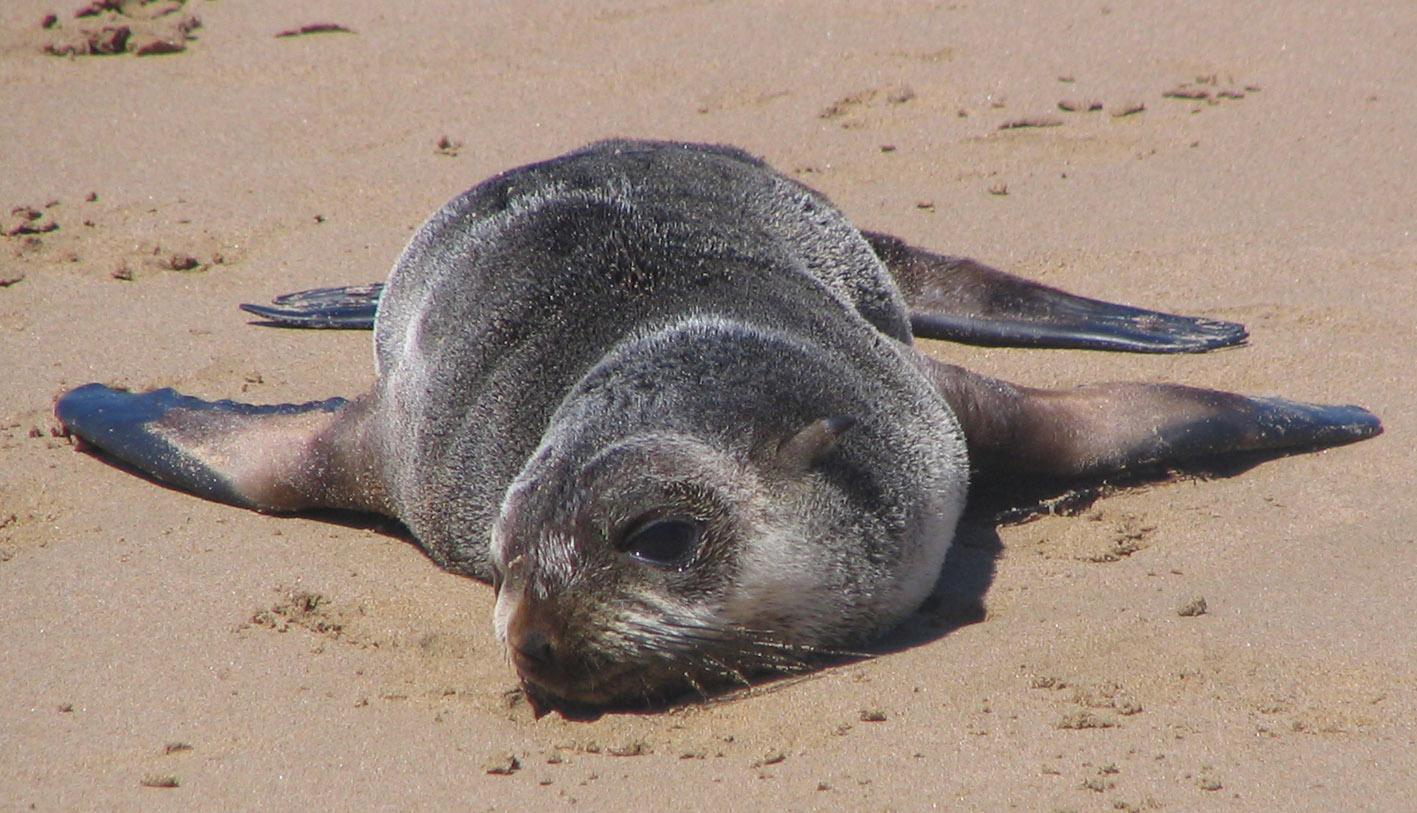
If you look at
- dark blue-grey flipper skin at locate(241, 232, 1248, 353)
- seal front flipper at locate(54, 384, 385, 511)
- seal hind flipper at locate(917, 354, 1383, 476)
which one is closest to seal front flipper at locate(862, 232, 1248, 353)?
dark blue-grey flipper skin at locate(241, 232, 1248, 353)

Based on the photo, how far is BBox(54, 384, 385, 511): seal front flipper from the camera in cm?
482

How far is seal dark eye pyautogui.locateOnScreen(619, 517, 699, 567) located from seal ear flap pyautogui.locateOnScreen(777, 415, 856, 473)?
1.02 ft

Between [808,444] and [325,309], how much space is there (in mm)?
3135

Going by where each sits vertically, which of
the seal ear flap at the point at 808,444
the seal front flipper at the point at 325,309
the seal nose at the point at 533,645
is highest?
the seal ear flap at the point at 808,444

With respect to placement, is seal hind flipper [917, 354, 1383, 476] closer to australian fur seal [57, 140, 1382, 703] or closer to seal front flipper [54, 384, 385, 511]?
australian fur seal [57, 140, 1382, 703]

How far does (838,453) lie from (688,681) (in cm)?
65

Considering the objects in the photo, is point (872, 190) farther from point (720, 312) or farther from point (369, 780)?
point (369, 780)

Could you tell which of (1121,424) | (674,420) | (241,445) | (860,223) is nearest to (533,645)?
(674,420)

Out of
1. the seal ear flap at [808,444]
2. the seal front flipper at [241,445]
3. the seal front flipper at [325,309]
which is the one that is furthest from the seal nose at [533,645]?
the seal front flipper at [325,309]

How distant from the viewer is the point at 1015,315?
19.4 ft

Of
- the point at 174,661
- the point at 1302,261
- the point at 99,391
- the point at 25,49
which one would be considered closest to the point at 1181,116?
the point at 1302,261

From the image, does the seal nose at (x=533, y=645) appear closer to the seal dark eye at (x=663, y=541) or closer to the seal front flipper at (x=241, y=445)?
the seal dark eye at (x=663, y=541)

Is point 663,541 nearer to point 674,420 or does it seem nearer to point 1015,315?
point 674,420

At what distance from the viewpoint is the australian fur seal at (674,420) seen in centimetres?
340
